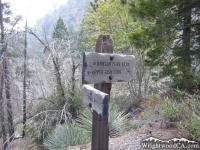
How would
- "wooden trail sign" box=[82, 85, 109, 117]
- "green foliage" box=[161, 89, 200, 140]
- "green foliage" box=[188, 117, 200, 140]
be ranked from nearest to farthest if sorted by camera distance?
1. "wooden trail sign" box=[82, 85, 109, 117]
2. "green foliage" box=[188, 117, 200, 140]
3. "green foliage" box=[161, 89, 200, 140]

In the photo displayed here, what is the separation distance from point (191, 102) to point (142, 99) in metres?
3.43

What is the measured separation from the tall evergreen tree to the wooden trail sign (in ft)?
11.1

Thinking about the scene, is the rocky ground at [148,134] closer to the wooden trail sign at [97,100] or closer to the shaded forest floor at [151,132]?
the shaded forest floor at [151,132]

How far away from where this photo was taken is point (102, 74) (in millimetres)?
2471

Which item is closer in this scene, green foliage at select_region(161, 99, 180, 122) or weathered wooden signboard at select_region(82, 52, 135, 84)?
weathered wooden signboard at select_region(82, 52, 135, 84)

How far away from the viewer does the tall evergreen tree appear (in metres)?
5.38

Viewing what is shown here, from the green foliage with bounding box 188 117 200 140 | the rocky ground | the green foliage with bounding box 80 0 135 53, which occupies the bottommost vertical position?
the rocky ground

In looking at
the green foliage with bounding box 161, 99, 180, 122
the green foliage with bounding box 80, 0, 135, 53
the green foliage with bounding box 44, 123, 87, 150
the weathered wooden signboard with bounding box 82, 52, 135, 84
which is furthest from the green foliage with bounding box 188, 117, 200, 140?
the green foliage with bounding box 80, 0, 135, 53

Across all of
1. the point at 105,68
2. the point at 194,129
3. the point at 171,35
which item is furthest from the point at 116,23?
the point at 105,68

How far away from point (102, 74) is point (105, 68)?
8 centimetres

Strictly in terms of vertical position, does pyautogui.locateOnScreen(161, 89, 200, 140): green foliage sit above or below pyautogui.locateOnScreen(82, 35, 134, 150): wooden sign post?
below

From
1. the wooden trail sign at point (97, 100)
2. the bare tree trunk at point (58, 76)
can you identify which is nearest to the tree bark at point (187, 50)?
the wooden trail sign at point (97, 100)

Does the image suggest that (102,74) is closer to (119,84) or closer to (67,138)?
(67,138)

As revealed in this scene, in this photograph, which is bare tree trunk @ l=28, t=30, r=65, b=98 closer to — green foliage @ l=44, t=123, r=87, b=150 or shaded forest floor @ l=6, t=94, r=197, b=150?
green foliage @ l=44, t=123, r=87, b=150
